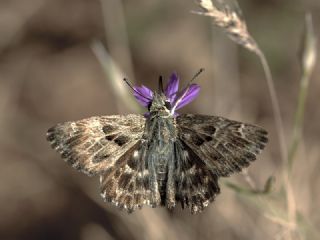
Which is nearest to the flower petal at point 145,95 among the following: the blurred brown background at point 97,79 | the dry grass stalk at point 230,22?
the dry grass stalk at point 230,22

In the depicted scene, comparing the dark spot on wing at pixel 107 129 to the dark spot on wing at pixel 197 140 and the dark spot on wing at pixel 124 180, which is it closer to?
the dark spot on wing at pixel 124 180

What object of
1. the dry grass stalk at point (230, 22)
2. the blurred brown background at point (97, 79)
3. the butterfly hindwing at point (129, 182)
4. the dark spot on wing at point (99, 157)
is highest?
the dry grass stalk at point (230, 22)

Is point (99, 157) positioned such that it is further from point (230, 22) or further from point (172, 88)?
point (230, 22)

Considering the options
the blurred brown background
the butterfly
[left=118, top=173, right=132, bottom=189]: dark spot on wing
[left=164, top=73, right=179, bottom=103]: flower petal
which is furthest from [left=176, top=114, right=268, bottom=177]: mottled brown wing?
the blurred brown background

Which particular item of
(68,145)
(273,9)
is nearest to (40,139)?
(273,9)

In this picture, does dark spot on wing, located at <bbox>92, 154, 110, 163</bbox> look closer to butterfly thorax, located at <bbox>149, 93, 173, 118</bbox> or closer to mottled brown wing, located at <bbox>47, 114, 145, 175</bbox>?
mottled brown wing, located at <bbox>47, 114, 145, 175</bbox>

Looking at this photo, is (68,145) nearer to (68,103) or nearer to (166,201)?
(166,201)

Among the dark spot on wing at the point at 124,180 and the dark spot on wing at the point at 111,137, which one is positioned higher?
the dark spot on wing at the point at 111,137

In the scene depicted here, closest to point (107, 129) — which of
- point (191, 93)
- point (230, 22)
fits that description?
point (191, 93)
